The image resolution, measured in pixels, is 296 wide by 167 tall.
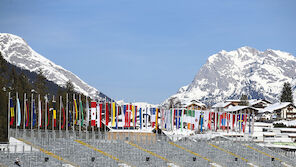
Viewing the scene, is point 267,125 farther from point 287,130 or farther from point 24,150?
point 24,150

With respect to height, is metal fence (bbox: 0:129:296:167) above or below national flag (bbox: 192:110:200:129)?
below

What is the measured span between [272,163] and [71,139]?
31.7m

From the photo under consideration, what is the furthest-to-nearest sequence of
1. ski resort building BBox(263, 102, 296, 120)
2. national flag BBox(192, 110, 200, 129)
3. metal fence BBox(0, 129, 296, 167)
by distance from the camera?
ski resort building BBox(263, 102, 296, 120) < national flag BBox(192, 110, 200, 129) < metal fence BBox(0, 129, 296, 167)

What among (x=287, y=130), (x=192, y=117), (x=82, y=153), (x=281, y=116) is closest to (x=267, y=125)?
(x=287, y=130)

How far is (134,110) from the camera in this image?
64.1 metres

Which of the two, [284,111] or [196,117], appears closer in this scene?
[196,117]

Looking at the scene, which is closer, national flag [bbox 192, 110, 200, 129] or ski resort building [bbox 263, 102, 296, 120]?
national flag [bbox 192, 110, 200, 129]

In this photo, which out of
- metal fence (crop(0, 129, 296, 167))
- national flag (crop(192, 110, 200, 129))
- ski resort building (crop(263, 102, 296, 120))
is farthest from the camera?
ski resort building (crop(263, 102, 296, 120))

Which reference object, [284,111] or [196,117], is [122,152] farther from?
[284,111]

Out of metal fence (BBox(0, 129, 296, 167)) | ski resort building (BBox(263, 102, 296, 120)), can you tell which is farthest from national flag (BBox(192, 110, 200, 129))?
ski resort building (BBox(263, 102, 296, 120))

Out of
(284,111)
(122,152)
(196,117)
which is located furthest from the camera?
(284,111)

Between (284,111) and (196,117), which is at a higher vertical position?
(196,117)

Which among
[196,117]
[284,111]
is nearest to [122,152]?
[196,117]

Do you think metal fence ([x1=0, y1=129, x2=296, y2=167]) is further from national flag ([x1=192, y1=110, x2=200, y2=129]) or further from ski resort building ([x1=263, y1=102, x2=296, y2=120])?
ski resort building ([x1=263, y1=102, x2=296, y2=120])
